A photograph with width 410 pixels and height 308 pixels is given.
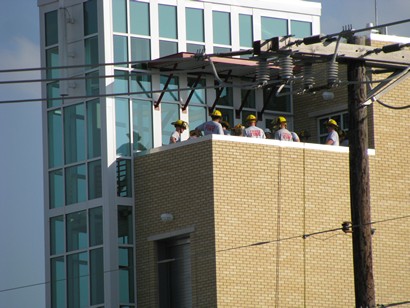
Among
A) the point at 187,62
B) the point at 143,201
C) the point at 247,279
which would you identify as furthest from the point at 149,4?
the point at 247,279

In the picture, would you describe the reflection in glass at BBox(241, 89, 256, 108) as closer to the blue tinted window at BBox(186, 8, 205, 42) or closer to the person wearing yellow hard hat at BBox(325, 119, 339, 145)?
the blue tinted window at BBox(186, 8, 205, 42)

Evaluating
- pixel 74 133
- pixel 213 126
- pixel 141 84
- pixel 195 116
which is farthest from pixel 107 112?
pixel 213 126

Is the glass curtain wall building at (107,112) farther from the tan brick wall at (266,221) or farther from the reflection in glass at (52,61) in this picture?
the tan brick wall at (266,221)

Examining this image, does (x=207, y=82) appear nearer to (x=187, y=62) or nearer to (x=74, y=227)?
(x=187, y=62)

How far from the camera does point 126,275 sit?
128ft

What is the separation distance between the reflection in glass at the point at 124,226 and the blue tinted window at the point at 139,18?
435 centimetres

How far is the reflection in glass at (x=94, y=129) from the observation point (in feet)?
131

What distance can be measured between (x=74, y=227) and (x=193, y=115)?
3.97m

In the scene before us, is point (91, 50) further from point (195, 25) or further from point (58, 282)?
point (58, 282)

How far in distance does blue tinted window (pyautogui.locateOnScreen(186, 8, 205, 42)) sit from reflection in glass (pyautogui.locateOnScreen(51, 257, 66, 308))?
6259 millimetres

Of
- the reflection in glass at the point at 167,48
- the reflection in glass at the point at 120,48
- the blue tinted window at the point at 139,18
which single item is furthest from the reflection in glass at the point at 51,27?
the reflection in glass at the point at 167,48

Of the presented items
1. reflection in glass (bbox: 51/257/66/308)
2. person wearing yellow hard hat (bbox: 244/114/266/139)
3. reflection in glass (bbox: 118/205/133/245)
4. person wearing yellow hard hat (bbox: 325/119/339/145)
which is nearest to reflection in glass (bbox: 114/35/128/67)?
reflection in glass (bbox: 118/205/133/245)

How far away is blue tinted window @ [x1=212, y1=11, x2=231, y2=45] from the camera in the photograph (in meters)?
41.9

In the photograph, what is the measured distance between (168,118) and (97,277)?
4.26 metres
